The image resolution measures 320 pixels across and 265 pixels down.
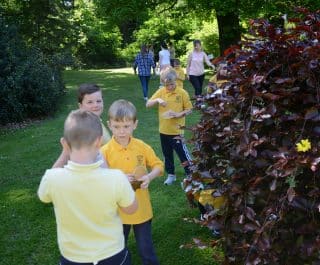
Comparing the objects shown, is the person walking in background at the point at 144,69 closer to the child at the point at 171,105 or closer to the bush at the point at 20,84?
the bush at the point at 20,84

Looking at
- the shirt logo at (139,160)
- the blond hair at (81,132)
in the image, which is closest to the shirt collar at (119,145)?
the shirt logo at (139,160)

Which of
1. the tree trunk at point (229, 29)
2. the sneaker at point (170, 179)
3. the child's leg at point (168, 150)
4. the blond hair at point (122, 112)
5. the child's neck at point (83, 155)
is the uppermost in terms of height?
the tree trunk at point (229, 29)

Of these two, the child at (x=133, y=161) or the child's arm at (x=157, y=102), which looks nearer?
the child at (x=133, y=161)

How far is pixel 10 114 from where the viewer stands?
463 inches

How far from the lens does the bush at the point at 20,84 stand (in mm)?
11625

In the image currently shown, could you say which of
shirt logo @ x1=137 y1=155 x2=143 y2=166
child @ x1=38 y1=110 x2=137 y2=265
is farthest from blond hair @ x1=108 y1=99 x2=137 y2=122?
child @ x1=38 y1=110 x2=137 y2=265

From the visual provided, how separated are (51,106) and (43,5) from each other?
875 cm

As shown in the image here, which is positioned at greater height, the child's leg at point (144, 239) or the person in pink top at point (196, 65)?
the person in pink top at point (196, 65)

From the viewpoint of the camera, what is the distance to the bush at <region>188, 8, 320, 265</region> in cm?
241

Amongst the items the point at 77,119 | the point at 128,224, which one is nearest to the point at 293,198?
the point at 77,119

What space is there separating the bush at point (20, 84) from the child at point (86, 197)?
378 inches

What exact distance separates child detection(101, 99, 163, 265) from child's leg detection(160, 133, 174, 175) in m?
2.57

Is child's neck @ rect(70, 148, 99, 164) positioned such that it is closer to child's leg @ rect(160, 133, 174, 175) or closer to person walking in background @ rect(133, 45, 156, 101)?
child's leg @ rect(160, 133, 174, 175)

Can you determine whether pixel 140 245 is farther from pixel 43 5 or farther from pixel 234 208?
pixel 43 5
